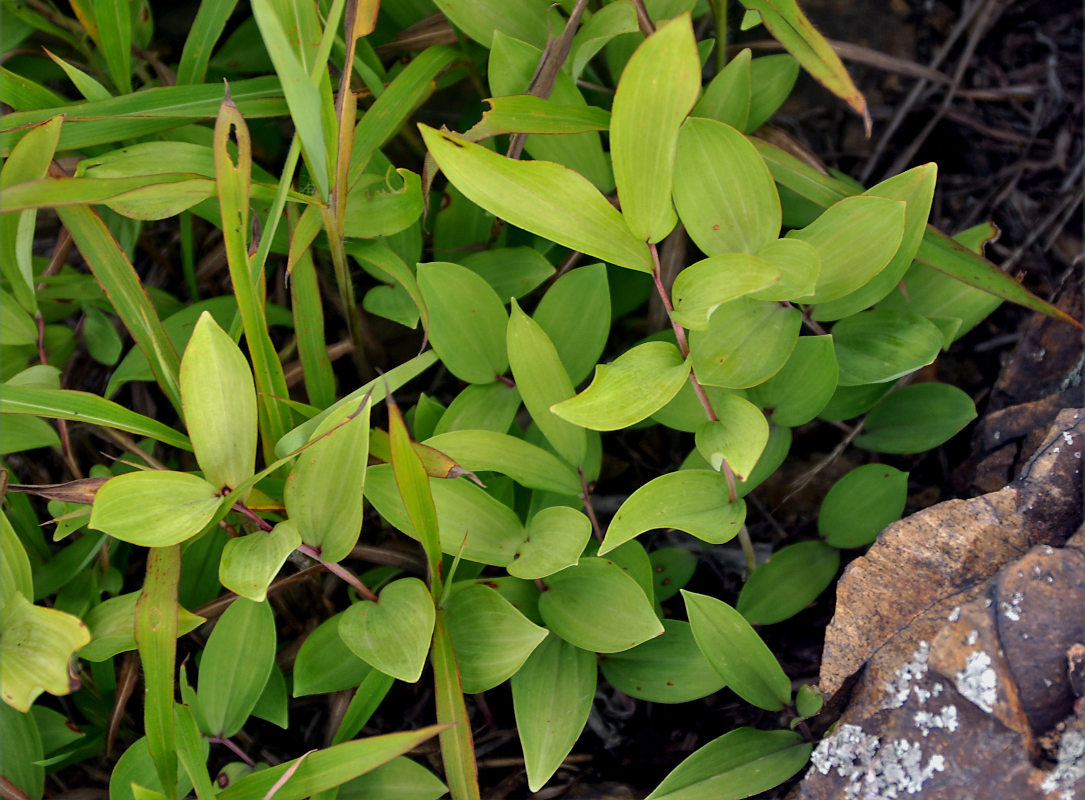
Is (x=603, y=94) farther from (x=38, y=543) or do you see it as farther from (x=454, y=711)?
(x=38, y=543)

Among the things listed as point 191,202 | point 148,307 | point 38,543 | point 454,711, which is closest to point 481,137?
point 191,202

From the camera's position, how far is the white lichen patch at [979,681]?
0.74m

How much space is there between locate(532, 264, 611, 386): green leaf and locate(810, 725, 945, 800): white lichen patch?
0.48 meters

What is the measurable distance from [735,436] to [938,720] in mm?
317

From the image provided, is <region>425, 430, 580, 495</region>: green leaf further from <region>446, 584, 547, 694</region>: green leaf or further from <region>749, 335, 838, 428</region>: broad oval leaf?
<region>749, 335, 838, 428</region>: broad oval leaf

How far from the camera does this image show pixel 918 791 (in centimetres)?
76

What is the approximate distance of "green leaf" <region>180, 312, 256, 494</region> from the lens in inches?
31.5

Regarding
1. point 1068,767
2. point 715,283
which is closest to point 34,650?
point 715,283

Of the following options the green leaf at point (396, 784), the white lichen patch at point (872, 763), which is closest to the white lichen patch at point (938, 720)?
the white lichen patch at point (872, 763)

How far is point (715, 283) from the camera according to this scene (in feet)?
2.48

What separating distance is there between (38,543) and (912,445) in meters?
1.13

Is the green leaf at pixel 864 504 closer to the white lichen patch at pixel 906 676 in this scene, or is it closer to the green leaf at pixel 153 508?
the white lichen patch at pixel 906 676

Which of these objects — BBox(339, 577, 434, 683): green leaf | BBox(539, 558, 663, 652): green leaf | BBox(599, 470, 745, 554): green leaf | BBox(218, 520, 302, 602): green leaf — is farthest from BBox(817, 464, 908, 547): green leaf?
BBox(218, 520, 302, 602): green leaf

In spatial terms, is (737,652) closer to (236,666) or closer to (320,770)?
(320,770)
